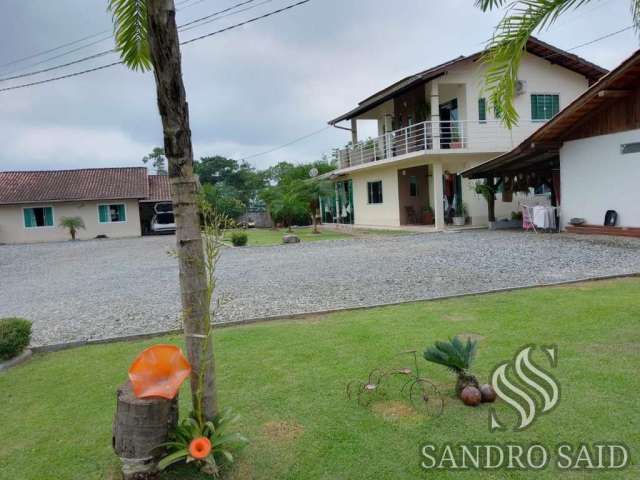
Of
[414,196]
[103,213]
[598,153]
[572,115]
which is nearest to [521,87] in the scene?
[414,196]

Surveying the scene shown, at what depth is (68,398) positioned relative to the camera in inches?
164

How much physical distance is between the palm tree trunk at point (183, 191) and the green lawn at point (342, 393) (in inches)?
23.5

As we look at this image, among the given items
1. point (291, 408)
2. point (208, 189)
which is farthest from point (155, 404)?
point (208, 189)

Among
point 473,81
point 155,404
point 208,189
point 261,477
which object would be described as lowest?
point 261,477

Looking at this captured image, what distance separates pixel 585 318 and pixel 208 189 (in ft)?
98.9

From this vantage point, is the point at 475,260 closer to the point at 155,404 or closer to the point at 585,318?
the point at 585,318

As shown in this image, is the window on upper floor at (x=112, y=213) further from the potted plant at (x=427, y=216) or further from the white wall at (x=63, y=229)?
the potted plant at (x=427, y=216)

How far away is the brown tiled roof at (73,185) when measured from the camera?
31.1m

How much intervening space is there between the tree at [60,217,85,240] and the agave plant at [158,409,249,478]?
102 ft

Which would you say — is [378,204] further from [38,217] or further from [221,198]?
[38,217]

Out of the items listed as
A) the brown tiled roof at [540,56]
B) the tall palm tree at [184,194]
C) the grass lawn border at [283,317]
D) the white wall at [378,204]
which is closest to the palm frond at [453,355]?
the tall palm tree at [184,194]

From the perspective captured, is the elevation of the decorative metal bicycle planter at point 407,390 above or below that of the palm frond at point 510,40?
below

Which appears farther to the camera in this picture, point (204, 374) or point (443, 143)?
point (443, 143)

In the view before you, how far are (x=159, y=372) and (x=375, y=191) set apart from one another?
72.3ft
